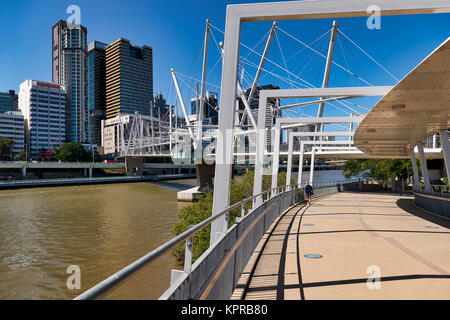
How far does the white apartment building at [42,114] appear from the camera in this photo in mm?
151750

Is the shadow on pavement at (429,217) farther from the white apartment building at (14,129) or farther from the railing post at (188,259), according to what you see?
the white apartment building at (14,129)

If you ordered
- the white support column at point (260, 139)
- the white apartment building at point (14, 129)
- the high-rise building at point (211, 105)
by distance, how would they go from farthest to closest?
the white apartment building at point (14, 129) → the high-rise building at point (211, 105) → the white support column at point (260, 139)

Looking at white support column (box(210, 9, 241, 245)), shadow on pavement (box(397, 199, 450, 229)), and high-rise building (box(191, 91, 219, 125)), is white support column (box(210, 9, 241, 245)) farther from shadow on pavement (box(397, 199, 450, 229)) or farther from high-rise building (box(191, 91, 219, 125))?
high-rise building (box(191, 91, 219, 125))

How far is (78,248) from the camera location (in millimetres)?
17859

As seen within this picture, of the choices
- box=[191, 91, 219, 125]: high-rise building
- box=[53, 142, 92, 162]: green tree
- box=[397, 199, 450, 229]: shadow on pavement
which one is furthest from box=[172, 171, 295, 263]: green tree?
box=[53, 142, 92, 162]: green tree

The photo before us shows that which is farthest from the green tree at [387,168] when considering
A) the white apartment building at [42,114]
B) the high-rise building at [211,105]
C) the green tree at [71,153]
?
the white apartment building at [42,114]

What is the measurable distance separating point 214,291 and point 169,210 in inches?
1186

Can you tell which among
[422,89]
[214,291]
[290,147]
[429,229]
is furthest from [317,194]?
[214,291]

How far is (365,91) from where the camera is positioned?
14289 mm

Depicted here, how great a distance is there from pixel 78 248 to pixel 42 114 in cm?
15769

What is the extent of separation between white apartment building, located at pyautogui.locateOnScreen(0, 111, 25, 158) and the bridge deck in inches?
6209

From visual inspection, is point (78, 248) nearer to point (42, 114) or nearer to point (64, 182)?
point (64, 182)

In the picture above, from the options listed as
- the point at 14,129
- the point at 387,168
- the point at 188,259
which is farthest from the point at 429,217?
the point at 14,129

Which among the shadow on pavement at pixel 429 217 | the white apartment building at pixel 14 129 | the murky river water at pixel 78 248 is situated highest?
the white apartment building at pixel 14 129
